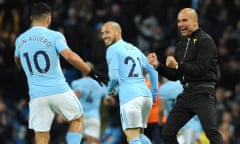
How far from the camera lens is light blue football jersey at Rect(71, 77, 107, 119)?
15047 millimetres

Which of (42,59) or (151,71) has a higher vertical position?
(42,59)

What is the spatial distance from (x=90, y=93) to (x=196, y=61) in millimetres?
4765

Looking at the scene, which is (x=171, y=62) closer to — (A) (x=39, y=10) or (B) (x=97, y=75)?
(B) (x=97, y=75)

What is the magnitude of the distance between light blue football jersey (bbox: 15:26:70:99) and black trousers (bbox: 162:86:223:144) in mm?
1692

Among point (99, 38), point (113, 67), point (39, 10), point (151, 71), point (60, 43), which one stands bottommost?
point (99, 38)

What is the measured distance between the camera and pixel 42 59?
1056cm

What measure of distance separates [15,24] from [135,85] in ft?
28.5

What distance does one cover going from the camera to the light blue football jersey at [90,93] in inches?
592

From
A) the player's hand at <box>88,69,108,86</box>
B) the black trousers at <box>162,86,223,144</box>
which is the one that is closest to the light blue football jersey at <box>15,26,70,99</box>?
the player's hand at <box>88,69,108,86</box>

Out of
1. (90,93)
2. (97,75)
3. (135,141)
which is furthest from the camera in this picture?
(90,93)

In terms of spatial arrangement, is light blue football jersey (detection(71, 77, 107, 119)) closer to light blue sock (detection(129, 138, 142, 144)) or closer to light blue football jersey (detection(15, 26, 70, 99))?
light blue sock (detection(129, 138, 142, 144))

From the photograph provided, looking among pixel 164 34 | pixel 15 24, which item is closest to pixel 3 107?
pixel 15 24

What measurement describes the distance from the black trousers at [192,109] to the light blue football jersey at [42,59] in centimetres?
169

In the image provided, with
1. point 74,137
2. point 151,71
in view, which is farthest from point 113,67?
point 74,137
